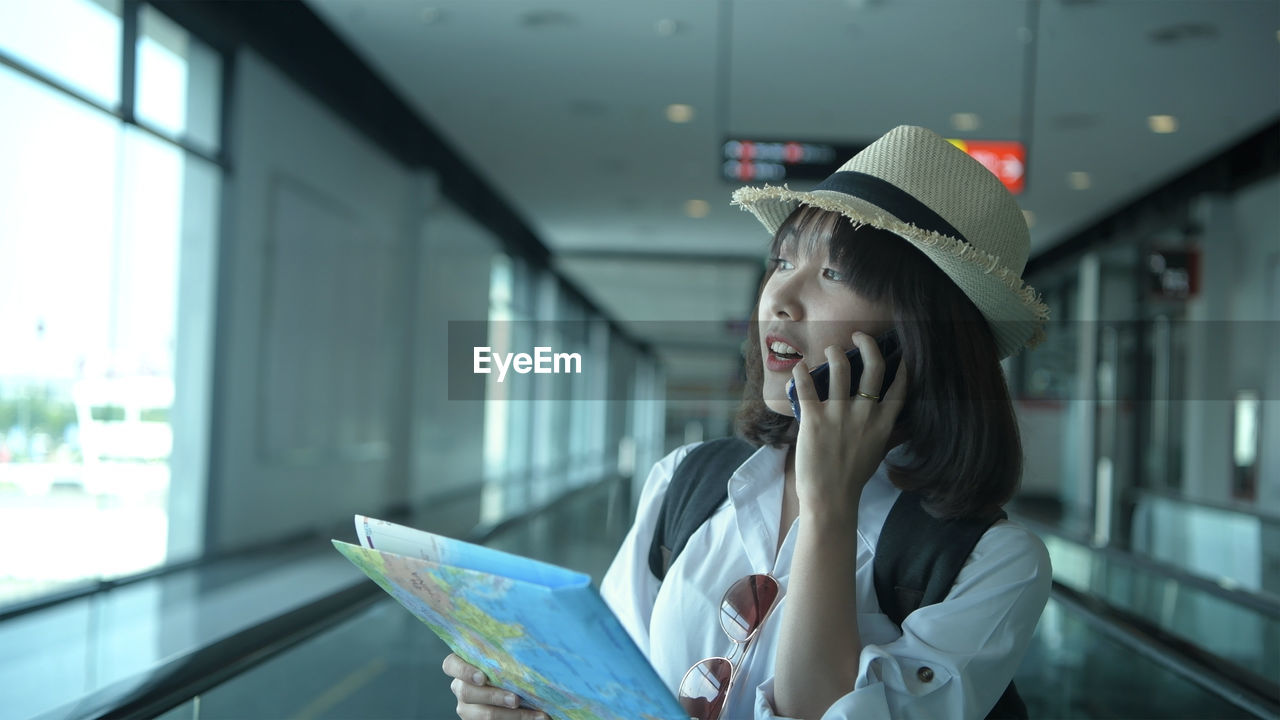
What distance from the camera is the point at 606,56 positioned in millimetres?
8430

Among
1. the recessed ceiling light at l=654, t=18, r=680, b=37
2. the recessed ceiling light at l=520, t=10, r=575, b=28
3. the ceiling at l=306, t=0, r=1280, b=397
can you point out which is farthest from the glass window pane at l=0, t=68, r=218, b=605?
the recessed ceiling light at l=654, t=18, r=680, b=37

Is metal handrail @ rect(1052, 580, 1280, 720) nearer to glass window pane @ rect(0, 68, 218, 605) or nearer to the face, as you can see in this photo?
Answer: the face

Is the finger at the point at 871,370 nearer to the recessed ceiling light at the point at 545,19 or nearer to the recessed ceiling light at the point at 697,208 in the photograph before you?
the recessed ceiling light at the point at 545,19

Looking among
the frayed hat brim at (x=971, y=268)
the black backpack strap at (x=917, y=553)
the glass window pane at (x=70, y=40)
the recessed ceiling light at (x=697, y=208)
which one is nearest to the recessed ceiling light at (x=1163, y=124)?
the recessed ceiling light at (x=697, y=208)

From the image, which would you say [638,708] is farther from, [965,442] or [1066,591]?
[1066,591]

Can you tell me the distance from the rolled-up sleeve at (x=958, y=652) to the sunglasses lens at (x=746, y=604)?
105 millimetres

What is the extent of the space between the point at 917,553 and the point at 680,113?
355 inches

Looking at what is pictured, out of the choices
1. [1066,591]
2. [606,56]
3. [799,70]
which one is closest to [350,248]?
[606,56]

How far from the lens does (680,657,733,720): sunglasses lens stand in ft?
4.21

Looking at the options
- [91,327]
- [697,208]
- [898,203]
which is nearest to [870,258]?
[898,203]

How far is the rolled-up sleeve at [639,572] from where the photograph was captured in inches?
57.0

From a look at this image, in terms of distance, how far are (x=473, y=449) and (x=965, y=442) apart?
1.82 m
